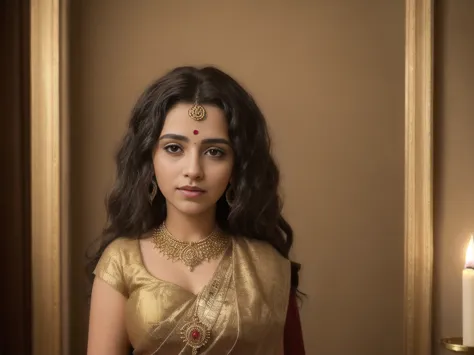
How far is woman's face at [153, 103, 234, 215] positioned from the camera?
1.25m

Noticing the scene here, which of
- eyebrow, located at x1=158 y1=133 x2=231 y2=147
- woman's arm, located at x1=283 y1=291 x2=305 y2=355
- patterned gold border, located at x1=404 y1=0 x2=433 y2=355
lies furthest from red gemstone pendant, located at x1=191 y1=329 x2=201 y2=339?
patterned gold border, located at x1=404 y1=0 x2=433 y2=355

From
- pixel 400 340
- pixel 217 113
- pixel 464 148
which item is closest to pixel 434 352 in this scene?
pixel 400 340

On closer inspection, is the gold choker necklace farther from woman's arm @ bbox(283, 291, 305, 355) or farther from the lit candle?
the lit candle

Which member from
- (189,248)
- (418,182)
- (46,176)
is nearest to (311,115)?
(418,182)

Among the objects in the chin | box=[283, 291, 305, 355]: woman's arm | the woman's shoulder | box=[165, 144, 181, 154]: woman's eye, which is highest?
box=[165, 144, 181, 154]: woman's eye

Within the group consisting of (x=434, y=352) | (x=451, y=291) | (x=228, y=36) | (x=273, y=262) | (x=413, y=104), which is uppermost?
(x=228, y=36)

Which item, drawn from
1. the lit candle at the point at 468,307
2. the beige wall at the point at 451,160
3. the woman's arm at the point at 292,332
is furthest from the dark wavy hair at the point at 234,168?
the beige wall at the point at 451,160

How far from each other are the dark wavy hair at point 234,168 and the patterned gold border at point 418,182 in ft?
1.33

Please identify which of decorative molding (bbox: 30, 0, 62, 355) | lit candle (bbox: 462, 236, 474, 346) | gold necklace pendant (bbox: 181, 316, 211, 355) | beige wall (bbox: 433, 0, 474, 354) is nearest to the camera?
gold necklace pendant (bbox: 181, 316, 211, 355)

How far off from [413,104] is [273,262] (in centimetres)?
57

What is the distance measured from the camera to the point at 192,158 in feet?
4.09

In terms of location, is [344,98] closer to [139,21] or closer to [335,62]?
[335,62]

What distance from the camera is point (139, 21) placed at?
5.36 ft

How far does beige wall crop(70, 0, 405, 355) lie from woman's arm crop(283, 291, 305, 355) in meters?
0.27
